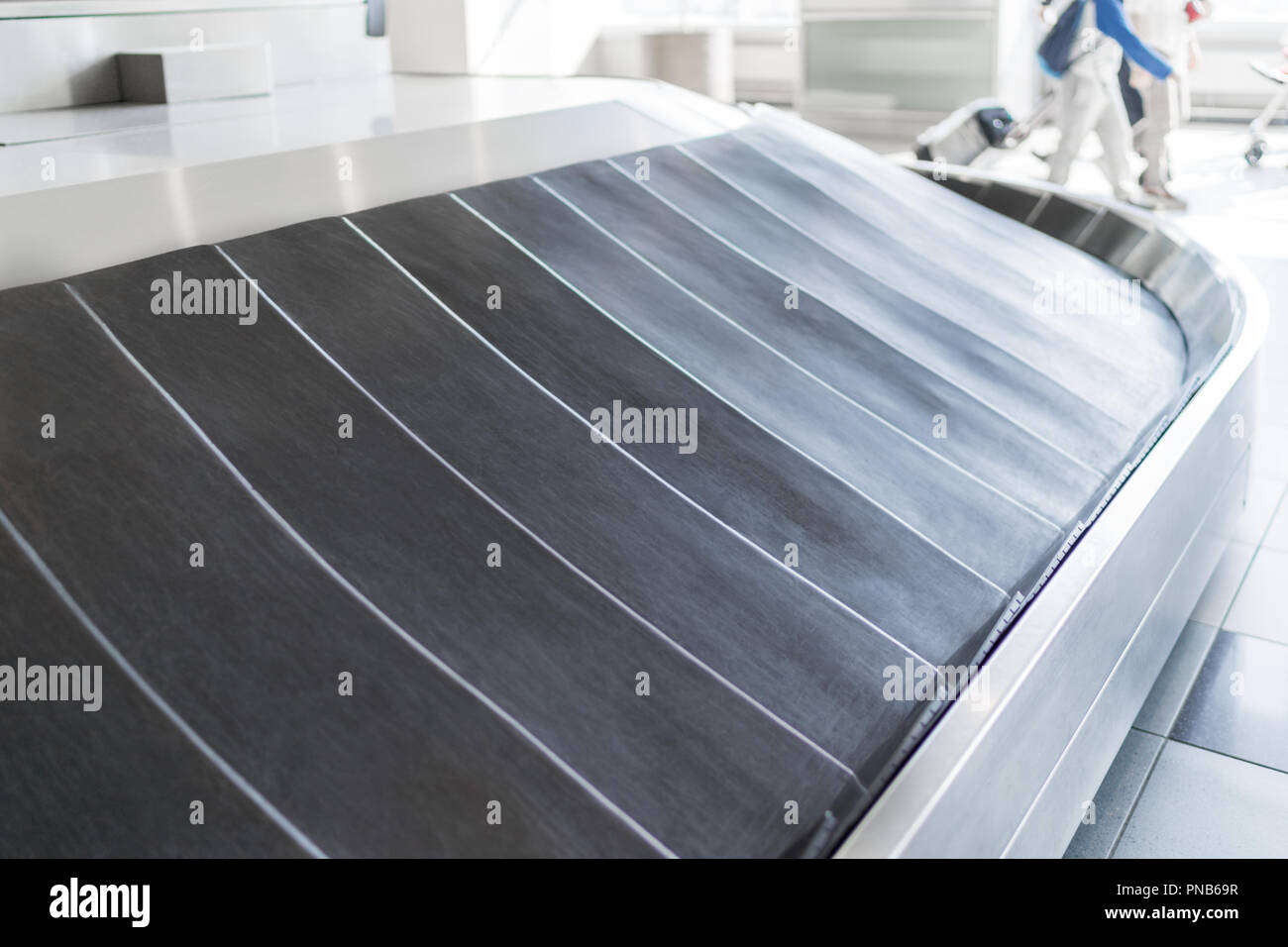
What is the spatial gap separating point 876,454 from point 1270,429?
2.34m

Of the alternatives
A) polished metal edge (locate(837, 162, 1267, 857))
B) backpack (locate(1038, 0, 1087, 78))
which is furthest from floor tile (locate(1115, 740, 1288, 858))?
Result: backpack (locate(1038, 0, 1087, 78))

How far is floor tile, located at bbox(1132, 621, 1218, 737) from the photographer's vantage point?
7.75 feet

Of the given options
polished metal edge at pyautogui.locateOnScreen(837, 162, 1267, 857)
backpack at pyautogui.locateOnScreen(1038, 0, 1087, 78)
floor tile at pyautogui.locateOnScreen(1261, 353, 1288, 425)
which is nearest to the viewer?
polished metal edge at pyautogui.locateOnScreen(837, 162, 1267, 857)

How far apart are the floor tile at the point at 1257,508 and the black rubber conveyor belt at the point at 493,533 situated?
79cm

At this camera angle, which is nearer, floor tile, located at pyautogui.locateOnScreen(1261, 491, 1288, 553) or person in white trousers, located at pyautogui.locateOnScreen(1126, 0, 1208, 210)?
floor tile, located at pyautogui.locateOnScreen(1261, 491, 1288, 553)

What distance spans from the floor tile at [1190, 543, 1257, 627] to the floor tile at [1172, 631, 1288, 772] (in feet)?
0.30

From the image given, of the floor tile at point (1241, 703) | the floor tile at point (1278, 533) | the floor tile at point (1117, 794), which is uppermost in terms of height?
the floor tile at point (1278, 533)
